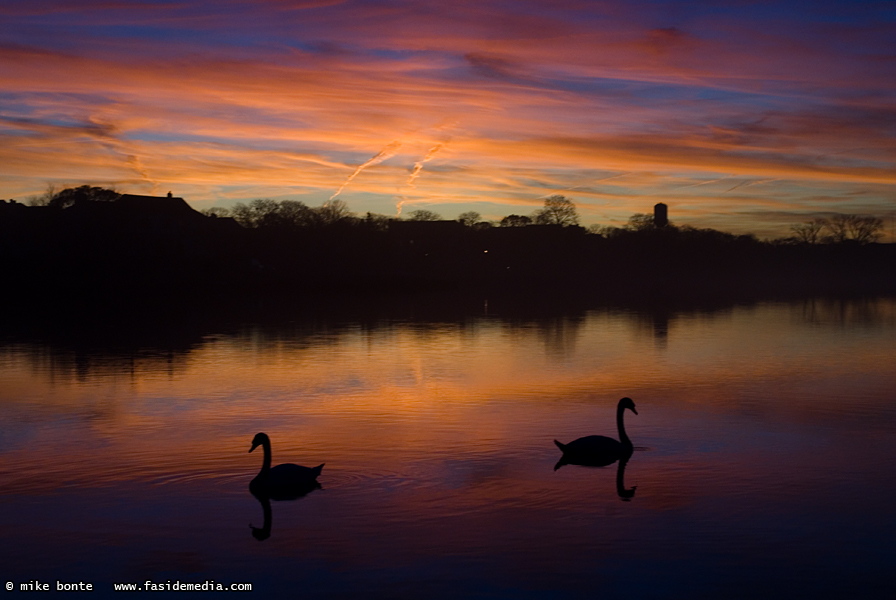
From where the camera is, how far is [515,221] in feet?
514

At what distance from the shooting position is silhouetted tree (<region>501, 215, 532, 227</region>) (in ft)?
511

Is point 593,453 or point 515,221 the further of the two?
point 515,221

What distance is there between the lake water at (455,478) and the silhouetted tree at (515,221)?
12768 cm

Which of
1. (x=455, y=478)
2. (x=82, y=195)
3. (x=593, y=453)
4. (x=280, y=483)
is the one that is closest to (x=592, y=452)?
(x=593, y=453)

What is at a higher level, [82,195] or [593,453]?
[82,195]

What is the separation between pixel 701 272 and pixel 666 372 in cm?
15159

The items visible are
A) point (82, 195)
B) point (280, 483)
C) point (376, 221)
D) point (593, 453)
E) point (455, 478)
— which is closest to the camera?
Result: point (280, 483)

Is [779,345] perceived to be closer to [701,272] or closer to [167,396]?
[167,396]

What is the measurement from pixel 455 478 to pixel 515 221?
144443mm

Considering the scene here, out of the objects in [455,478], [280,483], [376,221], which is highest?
[376,221]

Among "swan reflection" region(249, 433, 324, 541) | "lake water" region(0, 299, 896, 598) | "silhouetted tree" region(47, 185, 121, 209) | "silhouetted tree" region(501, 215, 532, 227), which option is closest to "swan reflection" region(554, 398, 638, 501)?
"lake water" region(0, 299, 896, 598)

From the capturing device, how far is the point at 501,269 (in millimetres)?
131625

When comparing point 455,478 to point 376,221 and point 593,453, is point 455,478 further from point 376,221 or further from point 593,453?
point 376,221

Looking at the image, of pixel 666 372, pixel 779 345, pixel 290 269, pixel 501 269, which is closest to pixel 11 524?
pixel 666 372
